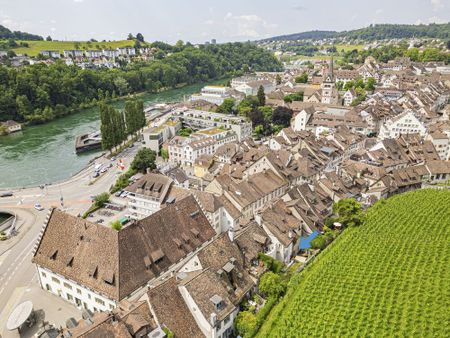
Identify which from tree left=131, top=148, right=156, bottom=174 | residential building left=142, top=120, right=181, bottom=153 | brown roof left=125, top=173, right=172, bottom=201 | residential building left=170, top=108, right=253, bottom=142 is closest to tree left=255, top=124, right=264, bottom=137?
residential building left=170, top=108, right=253, bottom=142

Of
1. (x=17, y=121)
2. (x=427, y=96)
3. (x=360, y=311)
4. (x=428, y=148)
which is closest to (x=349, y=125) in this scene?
Answer: (x=428, y=148)

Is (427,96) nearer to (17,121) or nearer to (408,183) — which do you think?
Result: (408,183)

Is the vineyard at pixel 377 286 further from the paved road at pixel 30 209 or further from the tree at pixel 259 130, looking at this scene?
the tree at pixel 259 130

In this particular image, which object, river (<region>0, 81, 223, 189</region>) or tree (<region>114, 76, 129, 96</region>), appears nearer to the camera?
river (<region>0, 81, 223, 189</region>)

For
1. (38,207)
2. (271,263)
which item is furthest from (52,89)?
(271,263)

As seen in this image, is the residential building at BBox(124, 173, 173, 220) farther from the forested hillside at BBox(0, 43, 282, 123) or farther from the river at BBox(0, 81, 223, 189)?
the forested hillside at BBox(0, 43, 282, 123)

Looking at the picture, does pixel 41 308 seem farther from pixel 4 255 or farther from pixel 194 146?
pixel 194 146

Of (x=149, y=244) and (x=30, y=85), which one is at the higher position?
(x=30, y=85)
